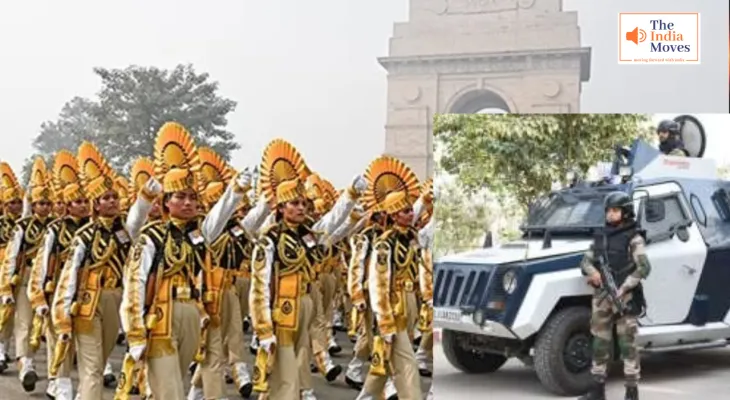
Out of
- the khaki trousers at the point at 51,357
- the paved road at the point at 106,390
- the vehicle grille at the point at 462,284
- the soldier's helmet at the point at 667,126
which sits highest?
the soldier's helmet at the point at 667,126

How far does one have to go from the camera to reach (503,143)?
15.6 ft

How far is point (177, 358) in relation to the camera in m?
4.77

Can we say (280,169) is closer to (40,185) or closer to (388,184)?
(388,184)

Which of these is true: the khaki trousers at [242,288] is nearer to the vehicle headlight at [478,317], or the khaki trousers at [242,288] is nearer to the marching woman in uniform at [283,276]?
the marching woman in uniform at [283,276]

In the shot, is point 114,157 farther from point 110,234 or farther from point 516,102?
point 110,234

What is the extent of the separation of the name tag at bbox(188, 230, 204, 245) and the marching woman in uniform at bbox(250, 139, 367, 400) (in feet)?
1.23

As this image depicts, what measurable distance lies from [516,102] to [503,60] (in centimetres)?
75

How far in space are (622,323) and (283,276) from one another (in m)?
1.81

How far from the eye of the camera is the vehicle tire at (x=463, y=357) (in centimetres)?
479

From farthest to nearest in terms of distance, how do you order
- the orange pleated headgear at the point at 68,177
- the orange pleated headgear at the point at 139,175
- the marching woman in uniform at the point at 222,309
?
the orange pleated headgear at the point at 139,175
the orange pleated headgear at the point at 68,177
the marching woman in uniform at the point at 222,309

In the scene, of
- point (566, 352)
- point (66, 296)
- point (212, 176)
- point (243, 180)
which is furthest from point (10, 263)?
point (566, 352)

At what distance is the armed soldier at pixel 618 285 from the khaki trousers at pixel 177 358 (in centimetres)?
199

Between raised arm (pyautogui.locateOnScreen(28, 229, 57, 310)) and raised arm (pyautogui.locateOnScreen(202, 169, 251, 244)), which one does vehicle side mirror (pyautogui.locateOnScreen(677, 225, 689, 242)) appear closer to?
raised arm (pyautogui.locateOnScreen(202, 169, 251, 244))

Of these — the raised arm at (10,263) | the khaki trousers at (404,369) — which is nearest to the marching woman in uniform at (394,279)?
the khaki trousers at (404,369)
